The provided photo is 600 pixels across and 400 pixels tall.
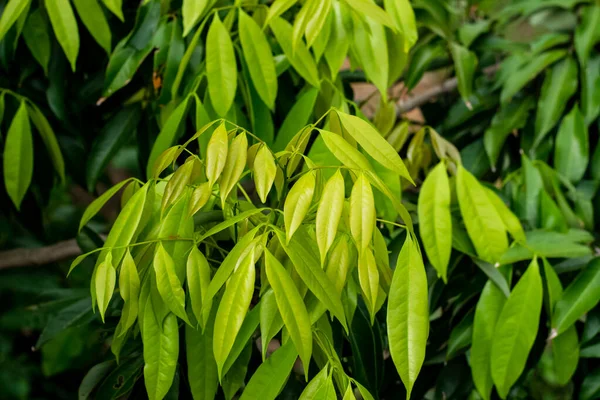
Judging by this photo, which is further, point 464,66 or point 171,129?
point 464,66

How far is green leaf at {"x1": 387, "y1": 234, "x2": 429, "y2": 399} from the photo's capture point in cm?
58

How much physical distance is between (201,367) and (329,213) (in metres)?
0.21

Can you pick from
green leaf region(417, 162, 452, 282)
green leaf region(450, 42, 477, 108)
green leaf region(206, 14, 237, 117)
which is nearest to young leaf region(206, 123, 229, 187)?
green leaf region(206, 14, 237, 117)

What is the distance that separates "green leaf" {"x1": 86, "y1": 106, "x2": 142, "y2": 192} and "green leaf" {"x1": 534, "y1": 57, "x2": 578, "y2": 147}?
637 mm

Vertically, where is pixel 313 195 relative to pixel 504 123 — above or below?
above

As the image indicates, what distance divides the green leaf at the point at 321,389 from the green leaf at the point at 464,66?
0.70m

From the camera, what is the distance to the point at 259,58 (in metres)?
0.85

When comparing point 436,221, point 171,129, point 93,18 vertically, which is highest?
point 93,18

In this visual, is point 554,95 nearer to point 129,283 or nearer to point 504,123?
point 504,123

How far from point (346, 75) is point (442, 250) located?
1.50ft

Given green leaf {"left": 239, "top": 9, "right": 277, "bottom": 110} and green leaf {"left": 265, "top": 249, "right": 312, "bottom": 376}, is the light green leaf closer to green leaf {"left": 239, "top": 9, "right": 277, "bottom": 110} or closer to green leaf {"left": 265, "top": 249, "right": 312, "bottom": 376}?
green leaf {"left": 265, "top": 249, "right": 312, "bottom": 376}

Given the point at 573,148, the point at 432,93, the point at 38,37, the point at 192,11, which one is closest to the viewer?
the point at 192,11

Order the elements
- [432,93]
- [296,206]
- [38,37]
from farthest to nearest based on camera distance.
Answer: [432,93], [38,37], [296,206]

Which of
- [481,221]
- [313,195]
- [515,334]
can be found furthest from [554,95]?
[313,195]
